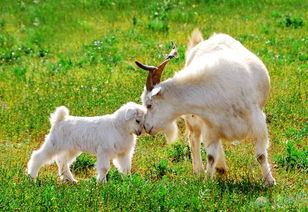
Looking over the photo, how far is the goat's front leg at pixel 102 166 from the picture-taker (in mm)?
8539

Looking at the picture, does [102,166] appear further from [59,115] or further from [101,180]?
[59,115]

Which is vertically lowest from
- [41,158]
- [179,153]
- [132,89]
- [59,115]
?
[132,89]

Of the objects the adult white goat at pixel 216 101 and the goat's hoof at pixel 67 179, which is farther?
the goat's hoof at pixel 67 179

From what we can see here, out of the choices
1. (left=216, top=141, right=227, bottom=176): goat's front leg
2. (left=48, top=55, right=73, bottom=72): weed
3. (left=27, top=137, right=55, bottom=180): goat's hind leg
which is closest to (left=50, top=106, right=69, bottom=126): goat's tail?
(left=27, top=137, right=55, bottom=180): goat's hind leg

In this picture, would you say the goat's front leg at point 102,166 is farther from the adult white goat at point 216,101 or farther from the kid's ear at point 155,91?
the kid's ear at point 155,91

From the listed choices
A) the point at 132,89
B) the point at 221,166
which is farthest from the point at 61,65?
the point at 221,166

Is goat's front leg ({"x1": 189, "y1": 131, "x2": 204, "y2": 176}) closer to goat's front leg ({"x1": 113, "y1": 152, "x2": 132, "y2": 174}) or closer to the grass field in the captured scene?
the grass field

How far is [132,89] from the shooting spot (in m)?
13.1

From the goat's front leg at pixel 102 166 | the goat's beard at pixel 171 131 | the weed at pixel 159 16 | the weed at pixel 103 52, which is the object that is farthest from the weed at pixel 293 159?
the weed at pixel 159 16

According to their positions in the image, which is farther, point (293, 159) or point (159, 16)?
point (159, 16)

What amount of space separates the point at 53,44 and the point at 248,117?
11443 millimetres

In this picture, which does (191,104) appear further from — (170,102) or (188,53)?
(188,53)

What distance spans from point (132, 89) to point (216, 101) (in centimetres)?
500

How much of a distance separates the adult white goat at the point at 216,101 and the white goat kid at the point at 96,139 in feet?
0.94
